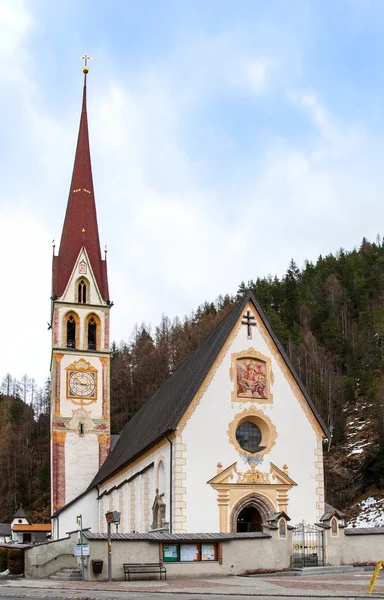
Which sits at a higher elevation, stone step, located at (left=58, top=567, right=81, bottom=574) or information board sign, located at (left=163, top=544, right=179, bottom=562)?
information board sign, located at (left=163, top=544, right=179, bottom=562)

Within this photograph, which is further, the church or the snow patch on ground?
the snow patch on ground

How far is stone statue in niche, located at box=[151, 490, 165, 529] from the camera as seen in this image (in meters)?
29.9

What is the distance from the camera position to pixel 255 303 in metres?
32.0

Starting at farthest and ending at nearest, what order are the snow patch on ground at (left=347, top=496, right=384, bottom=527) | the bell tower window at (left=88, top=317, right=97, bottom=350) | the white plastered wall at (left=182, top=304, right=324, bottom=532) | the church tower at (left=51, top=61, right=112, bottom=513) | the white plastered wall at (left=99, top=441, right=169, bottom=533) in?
1. the snow patch on ground at (left=347, top=496, right=384, bottom=527)
2. the bell tower window at (left=88, top=317, right=97, bottom=350)
3. the church tower at (left=51, top=61, right=112, bottom=513)
4. the white plastered wall at (left=99, top=441, right=169, bottom=533)
5. the white plastered wall at (left=182, top=304, right=324, bottom=532)

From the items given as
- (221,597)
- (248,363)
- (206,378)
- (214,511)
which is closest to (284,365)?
(248,363)

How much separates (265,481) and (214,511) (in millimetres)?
2514

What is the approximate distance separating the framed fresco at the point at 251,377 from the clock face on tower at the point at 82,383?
69.2ft

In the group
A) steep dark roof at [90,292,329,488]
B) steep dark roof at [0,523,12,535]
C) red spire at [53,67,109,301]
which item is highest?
red spire at [53,67,109,301]

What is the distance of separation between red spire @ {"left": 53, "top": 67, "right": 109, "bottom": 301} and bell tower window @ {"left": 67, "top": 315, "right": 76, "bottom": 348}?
196 cm

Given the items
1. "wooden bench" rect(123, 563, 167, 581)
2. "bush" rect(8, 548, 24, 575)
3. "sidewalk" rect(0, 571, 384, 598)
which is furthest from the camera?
"bush" rect(8, 548, 24, 575)

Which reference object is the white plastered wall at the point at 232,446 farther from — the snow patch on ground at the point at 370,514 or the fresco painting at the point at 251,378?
the snow patch on ground at the point at 370,514

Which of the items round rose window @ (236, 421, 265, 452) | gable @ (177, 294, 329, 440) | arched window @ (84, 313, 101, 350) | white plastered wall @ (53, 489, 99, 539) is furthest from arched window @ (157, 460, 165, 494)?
arched window @ (84, 313, 101, 350)

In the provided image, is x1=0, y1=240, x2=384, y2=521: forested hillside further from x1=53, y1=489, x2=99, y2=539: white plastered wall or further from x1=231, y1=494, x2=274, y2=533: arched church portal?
x1=231, y1=494, x2=274, y2=533: arched church portal

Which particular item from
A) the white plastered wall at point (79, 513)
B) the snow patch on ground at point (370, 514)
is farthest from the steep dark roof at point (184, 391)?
the snow patch on ground at point (370, 514)
